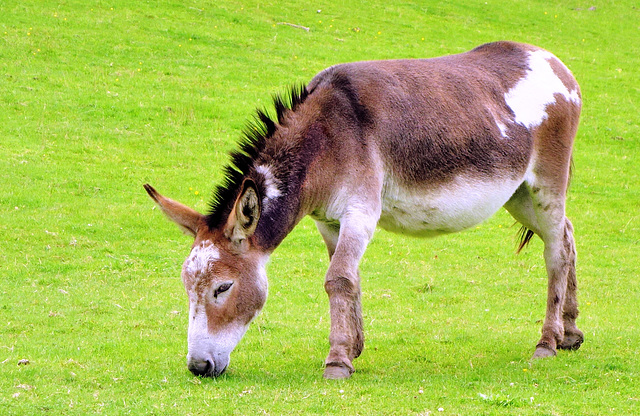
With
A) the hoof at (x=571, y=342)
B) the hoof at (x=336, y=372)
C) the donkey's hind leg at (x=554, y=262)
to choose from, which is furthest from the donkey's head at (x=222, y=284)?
the hoof at (x=571, y=342)

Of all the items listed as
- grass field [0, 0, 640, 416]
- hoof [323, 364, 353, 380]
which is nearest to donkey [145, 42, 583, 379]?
hoof [323, 364, 353, 380]

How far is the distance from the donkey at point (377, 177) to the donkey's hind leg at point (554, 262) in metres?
0.02

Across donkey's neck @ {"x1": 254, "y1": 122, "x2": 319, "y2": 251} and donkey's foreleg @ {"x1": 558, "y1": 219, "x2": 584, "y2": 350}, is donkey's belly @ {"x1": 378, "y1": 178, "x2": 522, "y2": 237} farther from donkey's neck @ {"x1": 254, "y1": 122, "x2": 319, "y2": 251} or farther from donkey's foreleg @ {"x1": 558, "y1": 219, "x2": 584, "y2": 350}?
donkey's foreleg @ {"x1": 558, "y1": 219, "x2": 584, "y2": 350}

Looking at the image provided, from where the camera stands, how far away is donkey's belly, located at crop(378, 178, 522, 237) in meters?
7.38

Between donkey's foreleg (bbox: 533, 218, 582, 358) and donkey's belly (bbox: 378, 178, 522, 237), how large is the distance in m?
1.05

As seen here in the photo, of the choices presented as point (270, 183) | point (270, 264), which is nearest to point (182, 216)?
point (270, 183)

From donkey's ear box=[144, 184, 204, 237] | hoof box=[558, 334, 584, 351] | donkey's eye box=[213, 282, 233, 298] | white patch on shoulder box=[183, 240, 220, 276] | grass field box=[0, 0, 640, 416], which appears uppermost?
donkey's ear box=[144, 184, 204, 237]

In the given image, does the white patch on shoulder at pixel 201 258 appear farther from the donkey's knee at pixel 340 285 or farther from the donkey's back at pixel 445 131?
the donkey's back at pixel 445 131

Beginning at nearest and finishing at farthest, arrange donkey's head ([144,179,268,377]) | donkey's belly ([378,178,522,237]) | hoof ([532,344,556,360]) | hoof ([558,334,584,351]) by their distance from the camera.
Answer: donkey's head ([144,179,268,377]) < donkey's belly ([378,178,522,237]) < hoof ([532,344,556,360]) < hoof ([558,334,584,351])

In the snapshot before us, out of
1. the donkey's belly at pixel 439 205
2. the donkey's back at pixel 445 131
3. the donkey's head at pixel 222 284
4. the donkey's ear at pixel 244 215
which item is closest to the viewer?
the donkey's ear at pixel 244 215

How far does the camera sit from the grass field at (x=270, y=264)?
6.47 metres

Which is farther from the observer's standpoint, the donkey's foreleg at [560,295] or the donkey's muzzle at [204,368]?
the donkey's foreleg at [560,295]

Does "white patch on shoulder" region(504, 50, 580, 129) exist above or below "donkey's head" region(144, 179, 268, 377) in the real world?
above

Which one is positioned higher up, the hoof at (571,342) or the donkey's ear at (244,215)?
the donkey's ear at (244,215)
